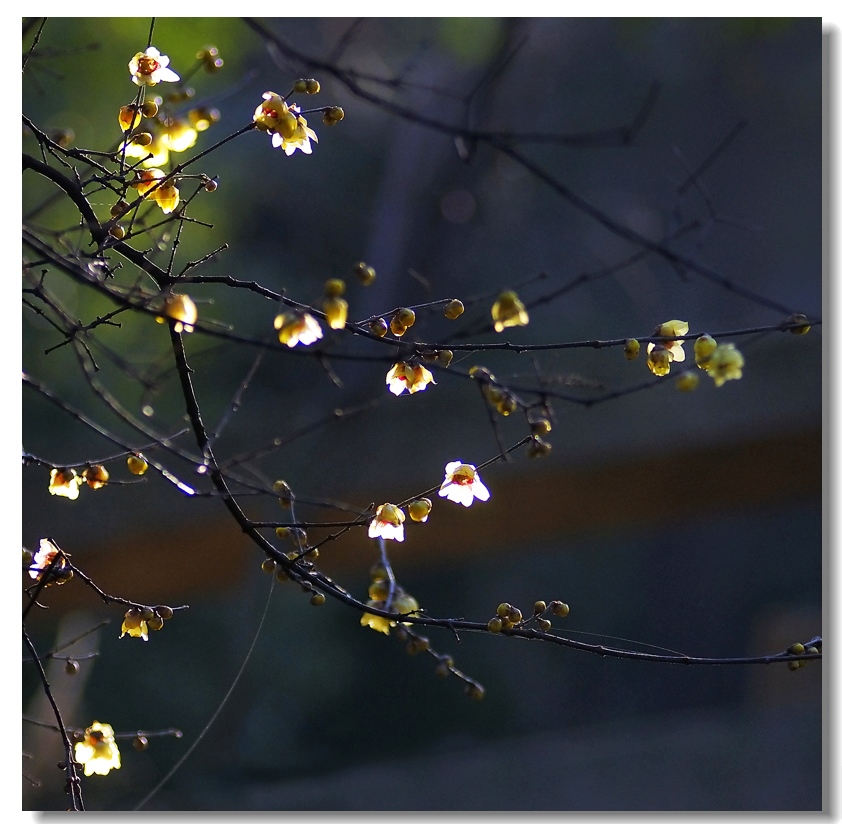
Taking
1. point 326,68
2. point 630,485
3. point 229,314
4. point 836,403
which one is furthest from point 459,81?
point 836,403

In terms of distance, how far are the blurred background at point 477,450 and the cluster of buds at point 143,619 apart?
1.15 m

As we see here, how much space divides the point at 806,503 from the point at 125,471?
2.19m

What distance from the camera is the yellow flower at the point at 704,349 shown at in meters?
0.72

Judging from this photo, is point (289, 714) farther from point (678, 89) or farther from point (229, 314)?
point (678, 89)

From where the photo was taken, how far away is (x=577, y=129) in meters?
2.92

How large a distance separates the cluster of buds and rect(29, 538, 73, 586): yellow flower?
Result: 7 cm

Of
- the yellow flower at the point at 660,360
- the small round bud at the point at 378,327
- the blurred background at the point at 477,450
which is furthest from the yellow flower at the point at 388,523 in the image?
the blurred background at the point at 477,450

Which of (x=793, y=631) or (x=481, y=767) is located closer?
(x=481, y=767)

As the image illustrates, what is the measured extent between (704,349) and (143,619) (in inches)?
22.2

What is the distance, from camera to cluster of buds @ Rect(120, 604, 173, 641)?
787 mm

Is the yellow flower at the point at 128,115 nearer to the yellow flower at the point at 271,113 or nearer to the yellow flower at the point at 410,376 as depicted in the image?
the yellow flower at the point at 271,113

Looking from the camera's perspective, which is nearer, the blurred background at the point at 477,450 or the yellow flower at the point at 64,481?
the yellow flower at the point at 64,481

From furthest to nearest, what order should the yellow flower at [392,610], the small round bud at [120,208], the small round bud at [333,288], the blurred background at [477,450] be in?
the blurred background at [477,450]
the yellow flower at [392,610]
the small round bud at [120,208]
the small round bud at [333,288]
